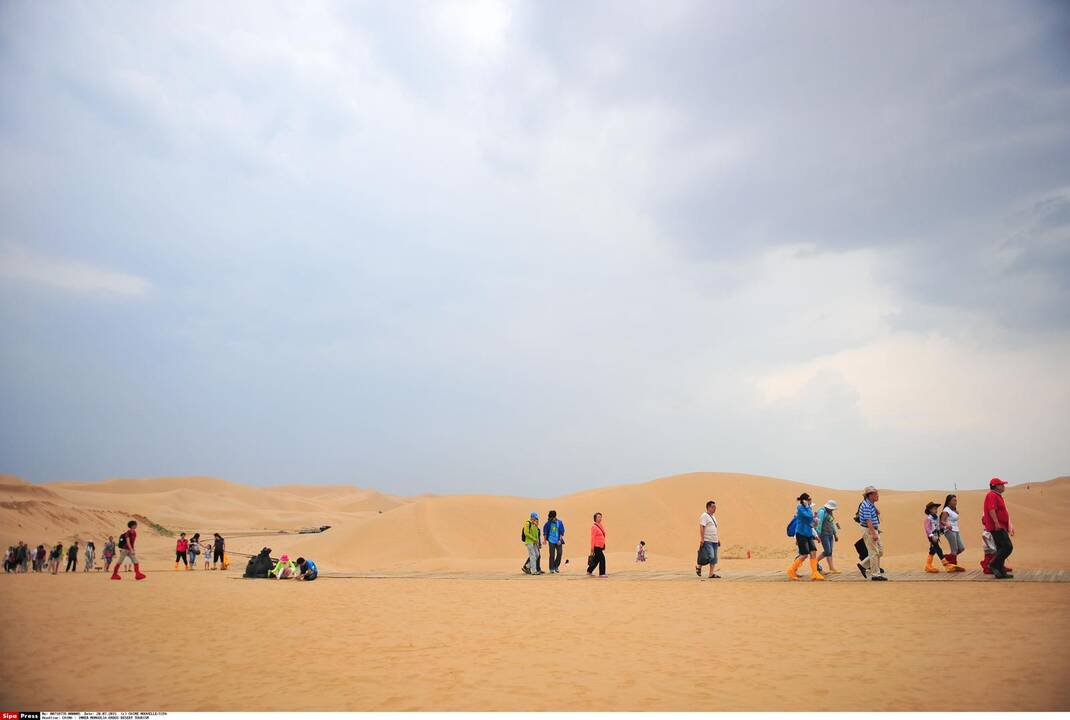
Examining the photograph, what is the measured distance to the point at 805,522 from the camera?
16.0 meters

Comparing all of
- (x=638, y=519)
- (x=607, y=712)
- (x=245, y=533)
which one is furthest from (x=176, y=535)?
(x=607, y=712)

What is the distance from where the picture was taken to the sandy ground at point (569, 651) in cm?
683

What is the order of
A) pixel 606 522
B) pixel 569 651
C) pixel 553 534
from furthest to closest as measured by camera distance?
pixel 606 522, pixel 553 534, pixel 569 651

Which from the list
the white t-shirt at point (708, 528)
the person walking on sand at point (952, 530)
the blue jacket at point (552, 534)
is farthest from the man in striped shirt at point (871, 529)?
the blue jacket at point (552, 534)

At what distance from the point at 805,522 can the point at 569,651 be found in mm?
9093

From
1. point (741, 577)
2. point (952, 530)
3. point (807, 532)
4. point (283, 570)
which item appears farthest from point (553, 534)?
point (952, 530)

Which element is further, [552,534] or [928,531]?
[552,534]

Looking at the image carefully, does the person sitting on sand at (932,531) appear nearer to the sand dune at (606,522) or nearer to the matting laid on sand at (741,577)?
the matting laid on sand at (741,577)

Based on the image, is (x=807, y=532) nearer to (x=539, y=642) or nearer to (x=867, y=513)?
(x=867, y=513)

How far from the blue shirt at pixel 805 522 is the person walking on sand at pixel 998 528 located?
Answer: 3.39 metres

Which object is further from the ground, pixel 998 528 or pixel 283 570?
pixel 998 528

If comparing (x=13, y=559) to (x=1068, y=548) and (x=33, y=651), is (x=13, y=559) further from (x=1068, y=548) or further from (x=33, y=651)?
(x=1068, y=548)

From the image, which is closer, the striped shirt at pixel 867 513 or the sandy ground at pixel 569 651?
the sandy ground at pixel 569 651

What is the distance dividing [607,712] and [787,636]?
430cm
